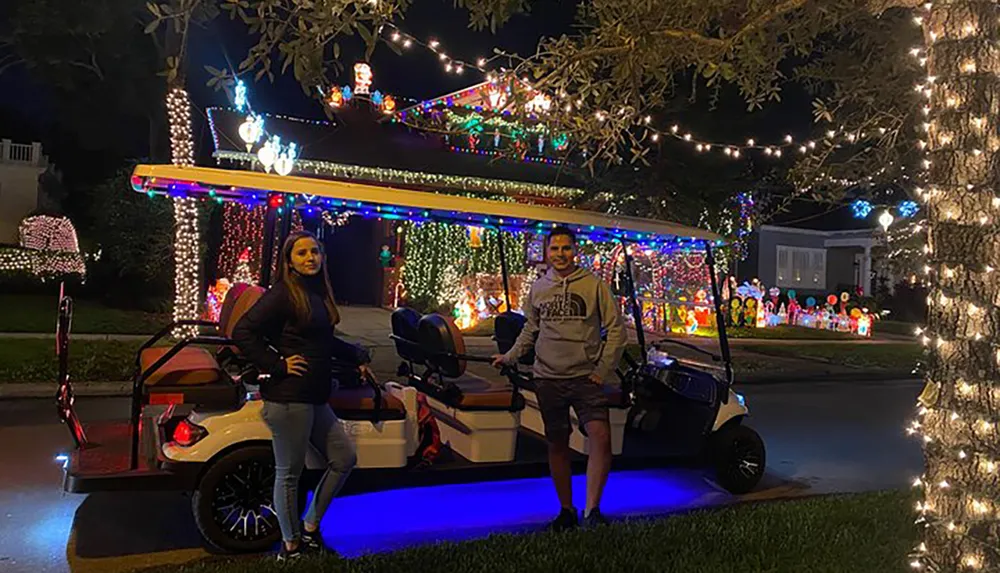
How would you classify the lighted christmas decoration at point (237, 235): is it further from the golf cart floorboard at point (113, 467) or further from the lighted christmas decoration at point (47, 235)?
the golf cart floorboard at point (113, 467)

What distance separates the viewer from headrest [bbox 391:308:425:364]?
6.00m

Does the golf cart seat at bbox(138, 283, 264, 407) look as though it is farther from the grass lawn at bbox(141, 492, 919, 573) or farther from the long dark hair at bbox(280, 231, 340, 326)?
Answer: the grass lawn at bbox(141, 492, 919, 573)

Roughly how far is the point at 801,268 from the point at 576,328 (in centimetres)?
2953

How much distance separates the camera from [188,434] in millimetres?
4512

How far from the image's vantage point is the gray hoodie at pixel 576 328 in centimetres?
486

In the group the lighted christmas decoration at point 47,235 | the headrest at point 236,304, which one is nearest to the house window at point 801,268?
the lighted christmas decoration at point 47,235

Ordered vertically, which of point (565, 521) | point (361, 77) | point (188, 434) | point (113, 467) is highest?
point (361, 77)

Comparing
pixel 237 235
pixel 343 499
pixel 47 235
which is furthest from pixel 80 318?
pixel 343 499

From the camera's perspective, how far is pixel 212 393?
4.65m

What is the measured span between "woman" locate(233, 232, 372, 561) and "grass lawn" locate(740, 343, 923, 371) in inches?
540

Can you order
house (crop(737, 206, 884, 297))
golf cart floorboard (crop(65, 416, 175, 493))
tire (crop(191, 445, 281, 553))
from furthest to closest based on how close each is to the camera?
1. house (crop(737, 206, 884, 297))
2. tire (crop(191, 445, 281, 553))
3. golf cart floorboard (crop(65, 416, 175, 493))

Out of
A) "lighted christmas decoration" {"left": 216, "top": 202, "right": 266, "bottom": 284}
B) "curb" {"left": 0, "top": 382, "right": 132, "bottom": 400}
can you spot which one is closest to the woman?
"curb" {"left": 0, "top": 382, "right": 132, "bottom": 400}

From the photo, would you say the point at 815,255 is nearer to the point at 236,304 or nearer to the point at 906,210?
the point at 906,210

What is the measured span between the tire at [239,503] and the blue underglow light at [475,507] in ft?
1.39
